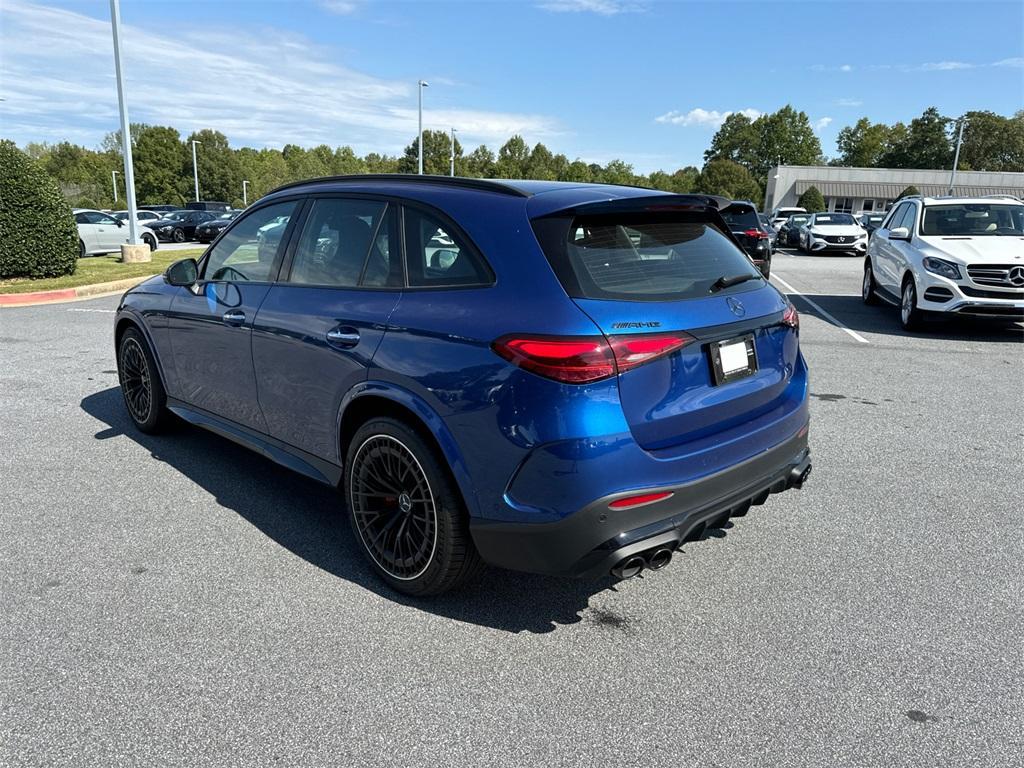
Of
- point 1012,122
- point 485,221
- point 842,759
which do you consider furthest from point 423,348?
point 1012,122

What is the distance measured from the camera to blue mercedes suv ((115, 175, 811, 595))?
8.66 feet

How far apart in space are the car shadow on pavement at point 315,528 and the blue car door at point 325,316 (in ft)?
1.59

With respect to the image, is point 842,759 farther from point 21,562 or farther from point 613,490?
point 21,562

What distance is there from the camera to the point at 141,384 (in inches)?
213

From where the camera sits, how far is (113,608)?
315 centimetres

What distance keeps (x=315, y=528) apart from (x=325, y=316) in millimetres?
1204

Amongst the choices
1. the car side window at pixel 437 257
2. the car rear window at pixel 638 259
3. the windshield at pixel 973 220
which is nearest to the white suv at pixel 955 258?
the windshield at pixel 973 220

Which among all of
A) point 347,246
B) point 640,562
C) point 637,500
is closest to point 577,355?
point 637,500

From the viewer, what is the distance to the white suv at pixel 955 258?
360 inches

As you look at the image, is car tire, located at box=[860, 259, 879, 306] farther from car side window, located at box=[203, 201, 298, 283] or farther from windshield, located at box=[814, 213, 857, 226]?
windshield, located at box=[814, 213, 857, 226]

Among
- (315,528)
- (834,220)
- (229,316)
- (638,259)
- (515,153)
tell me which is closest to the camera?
(638,259)

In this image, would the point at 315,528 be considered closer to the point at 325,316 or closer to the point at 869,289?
the point at 325,316

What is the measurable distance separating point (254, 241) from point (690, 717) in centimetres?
334

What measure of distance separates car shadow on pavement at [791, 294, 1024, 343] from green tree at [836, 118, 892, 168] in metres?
121
